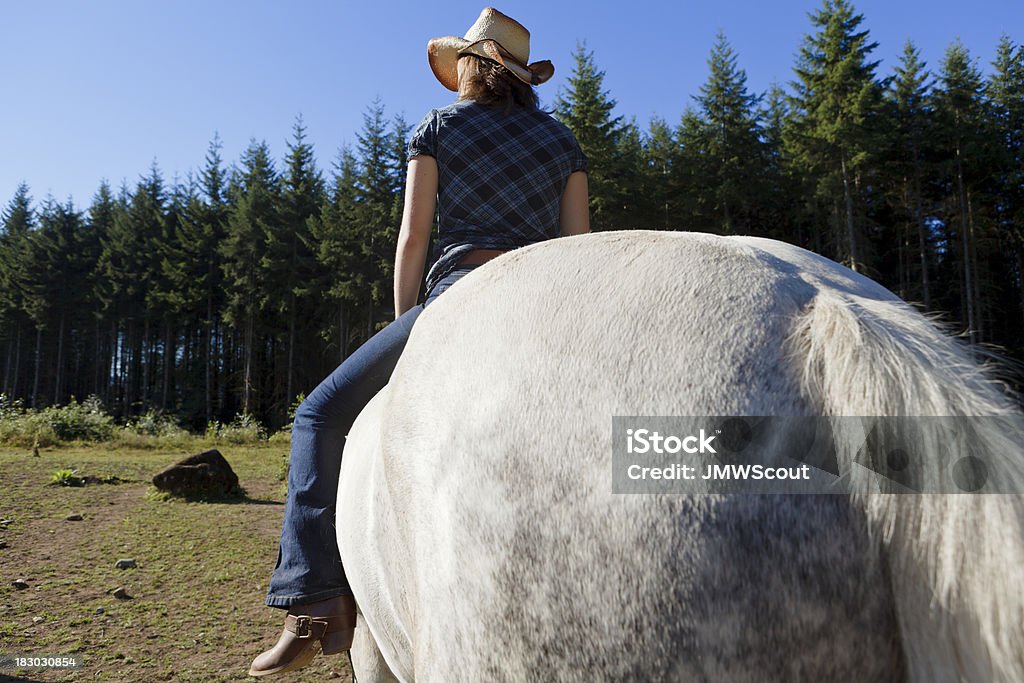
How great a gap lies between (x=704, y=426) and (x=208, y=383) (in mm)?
42156

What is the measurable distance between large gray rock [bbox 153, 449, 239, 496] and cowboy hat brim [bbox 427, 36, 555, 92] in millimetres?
8986

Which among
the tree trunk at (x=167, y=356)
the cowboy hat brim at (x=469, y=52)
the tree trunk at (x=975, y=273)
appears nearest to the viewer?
the cowboy hat brim at (x=469, y=52)

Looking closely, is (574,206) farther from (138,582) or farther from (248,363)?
(248,363)

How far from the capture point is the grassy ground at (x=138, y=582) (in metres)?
3.94

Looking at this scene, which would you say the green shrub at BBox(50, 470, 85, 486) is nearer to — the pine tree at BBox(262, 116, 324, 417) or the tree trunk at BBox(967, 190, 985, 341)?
the pine tree at BBox(262, 116, 324, 417)

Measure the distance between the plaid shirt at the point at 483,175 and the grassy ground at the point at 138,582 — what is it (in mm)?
3400

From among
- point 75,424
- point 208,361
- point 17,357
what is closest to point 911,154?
point 75,424

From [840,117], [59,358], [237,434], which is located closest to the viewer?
[237,434]

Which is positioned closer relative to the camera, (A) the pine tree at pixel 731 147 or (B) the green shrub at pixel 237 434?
(B) the green shrub at pixel 237 434

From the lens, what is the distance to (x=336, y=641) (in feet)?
5.59

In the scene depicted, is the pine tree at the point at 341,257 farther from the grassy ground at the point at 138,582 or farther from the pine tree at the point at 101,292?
the grassy ground at the point at 138,582

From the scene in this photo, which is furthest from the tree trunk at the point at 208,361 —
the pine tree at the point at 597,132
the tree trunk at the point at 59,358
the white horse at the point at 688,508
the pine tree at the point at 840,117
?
the white horse at the point at 688,508

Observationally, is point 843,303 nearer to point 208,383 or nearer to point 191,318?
point 208,383

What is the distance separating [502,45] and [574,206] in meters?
0.60
